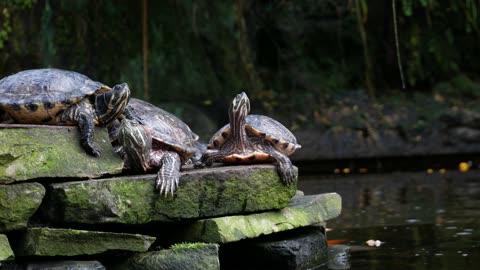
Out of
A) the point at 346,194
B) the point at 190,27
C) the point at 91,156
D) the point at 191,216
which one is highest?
the point at 190,27

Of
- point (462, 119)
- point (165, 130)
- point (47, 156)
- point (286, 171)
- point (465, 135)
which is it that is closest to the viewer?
point (47, 156)

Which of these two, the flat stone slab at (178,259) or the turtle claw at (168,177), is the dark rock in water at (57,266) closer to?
the flat stone slab at (178,259)

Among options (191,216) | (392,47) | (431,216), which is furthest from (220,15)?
(191,216)

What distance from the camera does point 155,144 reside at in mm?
5094

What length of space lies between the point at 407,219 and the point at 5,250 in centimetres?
380

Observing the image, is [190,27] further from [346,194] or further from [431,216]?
[431,216]

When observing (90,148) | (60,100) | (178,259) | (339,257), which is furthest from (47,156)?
(339,257)

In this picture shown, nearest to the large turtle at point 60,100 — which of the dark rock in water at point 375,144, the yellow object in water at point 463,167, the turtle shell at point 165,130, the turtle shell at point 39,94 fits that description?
the turtle shell at point 39,94

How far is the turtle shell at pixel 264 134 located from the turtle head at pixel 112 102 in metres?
0.83

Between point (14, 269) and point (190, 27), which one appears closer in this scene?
point (14, 269)

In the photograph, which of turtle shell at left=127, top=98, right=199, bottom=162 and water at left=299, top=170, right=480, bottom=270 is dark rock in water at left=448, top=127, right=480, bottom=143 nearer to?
water at left=299, top=170, right=480, bottom=270

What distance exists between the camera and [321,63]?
44.4 ft

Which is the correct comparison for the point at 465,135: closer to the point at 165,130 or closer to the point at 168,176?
the point at 165,130

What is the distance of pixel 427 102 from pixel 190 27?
3.56m
